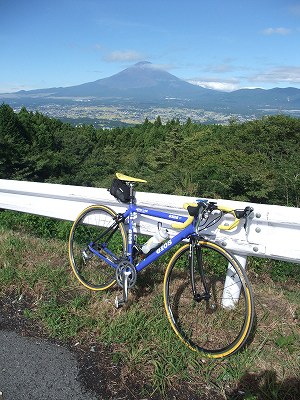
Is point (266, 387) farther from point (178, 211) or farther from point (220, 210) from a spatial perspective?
point (178, 211)

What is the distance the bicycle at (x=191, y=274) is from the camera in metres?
2.47

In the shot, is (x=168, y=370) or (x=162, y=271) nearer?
(x=168, y=370)

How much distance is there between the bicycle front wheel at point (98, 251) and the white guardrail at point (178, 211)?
16 cm

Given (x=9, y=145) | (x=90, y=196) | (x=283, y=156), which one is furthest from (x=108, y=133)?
(x=90, y=196)

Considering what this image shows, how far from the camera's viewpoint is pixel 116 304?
2.74 m

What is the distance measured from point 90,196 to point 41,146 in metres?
61.6

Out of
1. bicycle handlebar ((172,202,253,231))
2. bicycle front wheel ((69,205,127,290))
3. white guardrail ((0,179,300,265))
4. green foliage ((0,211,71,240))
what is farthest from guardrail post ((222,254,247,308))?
green foliage ((0,211,71,240))

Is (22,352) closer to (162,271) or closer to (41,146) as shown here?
(162,271)

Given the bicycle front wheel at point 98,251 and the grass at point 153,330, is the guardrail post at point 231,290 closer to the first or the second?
the grass at point 153,330

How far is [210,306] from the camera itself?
2715mm

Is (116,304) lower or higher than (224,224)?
lower

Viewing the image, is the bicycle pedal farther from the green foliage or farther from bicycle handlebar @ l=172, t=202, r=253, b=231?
the green foliage

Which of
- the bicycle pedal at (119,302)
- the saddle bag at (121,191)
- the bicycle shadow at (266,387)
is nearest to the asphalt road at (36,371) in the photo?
the bicycle pedal at (119,302)

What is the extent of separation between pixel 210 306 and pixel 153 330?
484 mm
